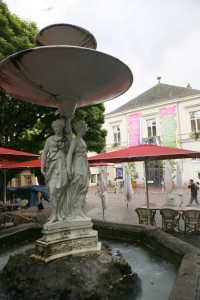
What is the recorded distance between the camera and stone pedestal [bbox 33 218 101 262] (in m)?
4.48

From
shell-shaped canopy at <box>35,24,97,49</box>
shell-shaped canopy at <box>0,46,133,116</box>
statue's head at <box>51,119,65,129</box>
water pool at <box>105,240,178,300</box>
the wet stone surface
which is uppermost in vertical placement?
shell-shaped canopy at <box>35,24,97,49</box>

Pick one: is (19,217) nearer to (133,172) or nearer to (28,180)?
(133,172)

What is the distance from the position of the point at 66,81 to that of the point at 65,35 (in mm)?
1228

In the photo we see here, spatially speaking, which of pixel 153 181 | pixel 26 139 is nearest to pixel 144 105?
pixel 153 181

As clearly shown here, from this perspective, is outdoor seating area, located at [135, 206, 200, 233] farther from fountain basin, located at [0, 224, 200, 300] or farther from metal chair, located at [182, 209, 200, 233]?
fountain basin, located at [0, 224, 200, 300]

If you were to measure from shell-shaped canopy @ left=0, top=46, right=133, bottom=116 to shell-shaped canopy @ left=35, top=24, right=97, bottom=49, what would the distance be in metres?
1.03

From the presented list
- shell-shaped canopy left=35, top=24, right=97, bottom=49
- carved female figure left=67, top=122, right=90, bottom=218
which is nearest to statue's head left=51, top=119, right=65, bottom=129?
carved female figure left=67, top=122, right=90, bottom=218

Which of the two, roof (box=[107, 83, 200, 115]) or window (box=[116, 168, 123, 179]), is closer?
roof (box=[107, 83, 200, 115])

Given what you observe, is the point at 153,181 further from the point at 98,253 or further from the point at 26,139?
the point at 98,253

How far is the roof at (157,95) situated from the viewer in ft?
120

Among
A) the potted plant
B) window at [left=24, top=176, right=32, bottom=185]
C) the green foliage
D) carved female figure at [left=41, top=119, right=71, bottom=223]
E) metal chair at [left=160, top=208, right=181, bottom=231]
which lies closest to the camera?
Result: carved female figure at [left=41, top=119, right=71, bottom=223]

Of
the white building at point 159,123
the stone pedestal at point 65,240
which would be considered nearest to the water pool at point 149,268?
the stone pedestal at point 65,240

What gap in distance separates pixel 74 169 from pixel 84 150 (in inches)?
16.3

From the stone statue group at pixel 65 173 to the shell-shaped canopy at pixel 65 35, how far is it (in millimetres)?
1608
